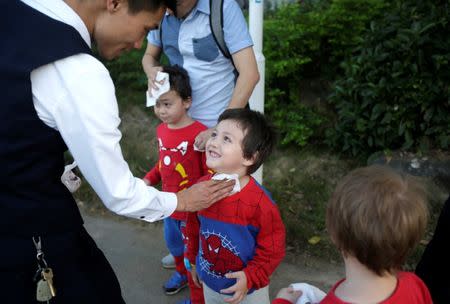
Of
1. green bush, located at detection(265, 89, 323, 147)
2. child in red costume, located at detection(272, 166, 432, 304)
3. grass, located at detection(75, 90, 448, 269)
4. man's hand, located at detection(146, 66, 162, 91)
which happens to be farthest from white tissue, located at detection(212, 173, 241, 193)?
green bush, located at detection(265, 89, 323, 147)

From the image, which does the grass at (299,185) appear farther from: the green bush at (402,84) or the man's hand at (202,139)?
the man's hand at (202,139)

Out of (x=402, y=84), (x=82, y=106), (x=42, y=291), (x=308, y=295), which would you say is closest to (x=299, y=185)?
(x=402, y=84)

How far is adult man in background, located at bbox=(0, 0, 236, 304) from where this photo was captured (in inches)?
54.3

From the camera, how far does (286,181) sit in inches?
167

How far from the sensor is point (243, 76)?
94.7 inches

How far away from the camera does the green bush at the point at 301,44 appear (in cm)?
443

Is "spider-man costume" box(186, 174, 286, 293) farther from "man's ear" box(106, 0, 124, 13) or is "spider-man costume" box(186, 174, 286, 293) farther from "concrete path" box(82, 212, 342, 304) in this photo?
"concrete path" box(82, 212, 342, 304)

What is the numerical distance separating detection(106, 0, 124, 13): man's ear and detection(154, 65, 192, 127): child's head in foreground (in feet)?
3.18

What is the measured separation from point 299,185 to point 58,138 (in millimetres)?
2941

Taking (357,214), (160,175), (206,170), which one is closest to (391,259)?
(357,214)

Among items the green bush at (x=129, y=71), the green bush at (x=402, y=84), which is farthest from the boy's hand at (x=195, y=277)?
the green bush at (x=129, y=71)

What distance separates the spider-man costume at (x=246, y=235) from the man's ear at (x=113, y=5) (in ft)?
3.06

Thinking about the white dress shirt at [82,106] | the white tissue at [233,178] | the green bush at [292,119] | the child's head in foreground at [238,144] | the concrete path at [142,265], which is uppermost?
the white dress shirt at [82,106]

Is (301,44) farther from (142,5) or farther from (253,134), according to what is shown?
(142,5)
